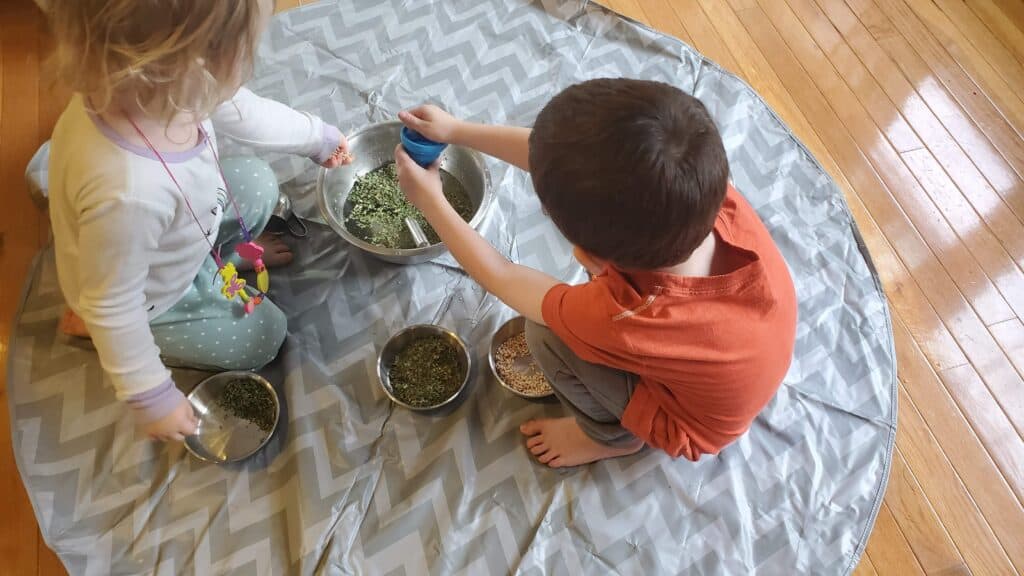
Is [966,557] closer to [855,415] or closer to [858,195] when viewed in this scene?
[855,415]

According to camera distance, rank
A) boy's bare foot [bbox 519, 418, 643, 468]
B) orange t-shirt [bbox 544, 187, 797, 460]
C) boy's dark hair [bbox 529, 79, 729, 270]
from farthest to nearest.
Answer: boy's bare foot [bbox 519, 418, 643, 468] → orange t-shirt [bbox 544, 187, 797, 460] → boy's dark hair [bbox 529, 79, 729, 270]

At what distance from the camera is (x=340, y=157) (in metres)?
1.39

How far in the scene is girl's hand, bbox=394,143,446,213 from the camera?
1.11 meters

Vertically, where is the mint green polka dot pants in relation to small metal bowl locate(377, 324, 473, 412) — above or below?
above

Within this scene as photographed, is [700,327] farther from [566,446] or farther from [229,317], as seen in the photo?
[229,317]

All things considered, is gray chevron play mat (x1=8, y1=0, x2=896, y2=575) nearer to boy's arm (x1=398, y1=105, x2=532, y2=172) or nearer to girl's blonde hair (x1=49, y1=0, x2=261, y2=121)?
boy's arm (x1=398, y1=105, x2=532, y2=172)

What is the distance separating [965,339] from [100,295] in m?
1.63

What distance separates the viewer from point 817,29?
1.89 metres

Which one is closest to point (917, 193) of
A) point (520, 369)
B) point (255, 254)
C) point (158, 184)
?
point (520, 369)

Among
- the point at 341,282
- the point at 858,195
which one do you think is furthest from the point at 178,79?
the point at 858,195

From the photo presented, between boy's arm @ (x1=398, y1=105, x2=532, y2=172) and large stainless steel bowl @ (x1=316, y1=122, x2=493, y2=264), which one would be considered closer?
boy's arm @ (x1=398, y1=105, x2=532, y2=172)

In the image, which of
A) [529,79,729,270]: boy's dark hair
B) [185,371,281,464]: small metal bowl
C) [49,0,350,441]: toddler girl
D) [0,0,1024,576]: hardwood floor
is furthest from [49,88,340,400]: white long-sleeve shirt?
[529,79,729,270]: boy's dark hair

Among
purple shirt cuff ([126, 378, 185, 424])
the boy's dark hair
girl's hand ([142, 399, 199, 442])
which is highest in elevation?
the boy's dark hair

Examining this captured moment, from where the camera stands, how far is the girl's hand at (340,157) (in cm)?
137
